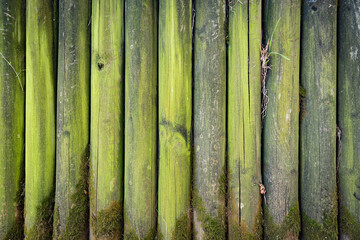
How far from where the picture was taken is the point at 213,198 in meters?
1.77

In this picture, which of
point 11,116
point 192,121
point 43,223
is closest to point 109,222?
point 43,223

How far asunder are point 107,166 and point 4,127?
1055 mm

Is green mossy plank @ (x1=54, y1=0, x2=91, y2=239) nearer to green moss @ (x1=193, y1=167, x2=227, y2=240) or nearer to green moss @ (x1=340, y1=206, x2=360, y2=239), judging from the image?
green moss @ (x1=193, y1=167, x2=227, y2=240)

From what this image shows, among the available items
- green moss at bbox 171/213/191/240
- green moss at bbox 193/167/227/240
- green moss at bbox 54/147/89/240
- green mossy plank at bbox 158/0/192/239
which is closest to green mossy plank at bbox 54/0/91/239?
green moss at bbox 54/147/89/240

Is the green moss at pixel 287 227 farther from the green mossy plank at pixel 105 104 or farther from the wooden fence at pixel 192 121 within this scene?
the green mossy plank at pixel 105 104

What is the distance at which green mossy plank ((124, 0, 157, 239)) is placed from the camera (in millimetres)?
1782

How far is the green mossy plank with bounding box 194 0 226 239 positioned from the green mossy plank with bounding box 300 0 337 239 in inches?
31.0

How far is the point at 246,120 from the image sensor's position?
176 centimetres

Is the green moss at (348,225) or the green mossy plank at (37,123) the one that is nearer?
the green moss at (348,225)

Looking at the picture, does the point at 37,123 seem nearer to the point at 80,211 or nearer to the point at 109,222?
the point at 80,211

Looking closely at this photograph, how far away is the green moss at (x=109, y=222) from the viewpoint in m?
1.79

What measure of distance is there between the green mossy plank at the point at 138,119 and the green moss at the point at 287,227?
1.10m

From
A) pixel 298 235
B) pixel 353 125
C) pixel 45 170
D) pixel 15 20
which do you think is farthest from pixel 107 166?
pixel 353 125

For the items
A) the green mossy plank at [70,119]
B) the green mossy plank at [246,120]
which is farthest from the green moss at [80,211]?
the green mossy plank at [246,120]
